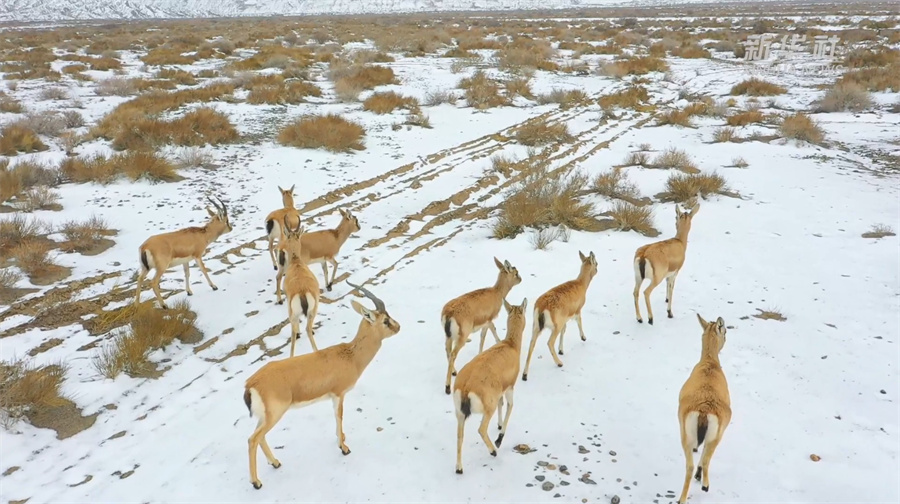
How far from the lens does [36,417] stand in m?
5.26

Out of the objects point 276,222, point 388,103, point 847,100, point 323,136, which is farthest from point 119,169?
point 847,100

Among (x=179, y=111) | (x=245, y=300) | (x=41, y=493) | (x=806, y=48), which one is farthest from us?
(x=806, y=48)

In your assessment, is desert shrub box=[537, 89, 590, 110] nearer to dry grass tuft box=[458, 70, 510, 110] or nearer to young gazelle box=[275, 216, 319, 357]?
dry grass tuft box=[458, 70, 510, 110]

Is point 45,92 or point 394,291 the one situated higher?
point 45,92

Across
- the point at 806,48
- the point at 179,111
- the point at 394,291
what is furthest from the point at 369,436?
the point at 806,48

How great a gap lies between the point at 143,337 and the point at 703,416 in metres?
6.15

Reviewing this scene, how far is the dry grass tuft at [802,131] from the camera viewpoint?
15555mm

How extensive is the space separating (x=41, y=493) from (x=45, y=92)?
69.7 ft

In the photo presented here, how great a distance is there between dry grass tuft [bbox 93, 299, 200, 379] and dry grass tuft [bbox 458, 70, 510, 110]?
51.3ft

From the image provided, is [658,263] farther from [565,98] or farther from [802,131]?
[565,98]

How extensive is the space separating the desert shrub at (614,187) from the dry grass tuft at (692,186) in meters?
0.78

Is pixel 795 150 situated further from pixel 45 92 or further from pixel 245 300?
pixel 45 92

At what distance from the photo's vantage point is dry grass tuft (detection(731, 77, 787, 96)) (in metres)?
22.3

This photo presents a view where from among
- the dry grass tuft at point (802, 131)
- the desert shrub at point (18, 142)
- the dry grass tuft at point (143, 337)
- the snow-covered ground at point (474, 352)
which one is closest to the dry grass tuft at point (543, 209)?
the snow-covered ground at point (474, 352)
